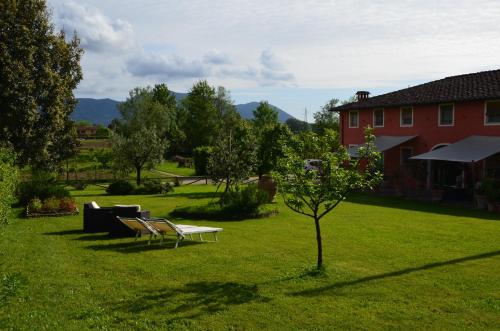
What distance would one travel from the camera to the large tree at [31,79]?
19531 millimetres

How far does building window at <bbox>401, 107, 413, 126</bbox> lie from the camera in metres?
28.3

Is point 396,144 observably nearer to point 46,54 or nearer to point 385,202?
point 385,202

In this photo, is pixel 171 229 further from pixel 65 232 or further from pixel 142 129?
pixel 142 129

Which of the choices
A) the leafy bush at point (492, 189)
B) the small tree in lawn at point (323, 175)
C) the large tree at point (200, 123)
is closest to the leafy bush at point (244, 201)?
the small tree in lawn at point (323, 175)

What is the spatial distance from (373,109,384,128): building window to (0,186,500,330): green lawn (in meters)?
16.8

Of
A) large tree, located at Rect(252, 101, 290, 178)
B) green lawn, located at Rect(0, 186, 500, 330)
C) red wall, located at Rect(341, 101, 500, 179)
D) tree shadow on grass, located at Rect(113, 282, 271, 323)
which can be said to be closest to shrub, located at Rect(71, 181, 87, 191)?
large tree, located at Rect(252, 101, 290, 178)

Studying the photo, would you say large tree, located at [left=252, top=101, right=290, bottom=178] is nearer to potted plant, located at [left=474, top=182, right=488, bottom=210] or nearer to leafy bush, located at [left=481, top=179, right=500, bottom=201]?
potted plant, located at [left=474, top=182, right=488, bottom=210]

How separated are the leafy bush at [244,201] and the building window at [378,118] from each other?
15.7 m

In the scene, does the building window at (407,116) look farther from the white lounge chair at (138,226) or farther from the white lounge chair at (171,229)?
the white lounge chair at (138,226)

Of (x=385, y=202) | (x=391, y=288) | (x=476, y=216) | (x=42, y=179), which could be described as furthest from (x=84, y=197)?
(x=391, y=288)

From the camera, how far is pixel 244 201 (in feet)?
55.7

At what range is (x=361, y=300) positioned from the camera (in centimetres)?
752

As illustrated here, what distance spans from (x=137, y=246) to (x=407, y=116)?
69.2ft

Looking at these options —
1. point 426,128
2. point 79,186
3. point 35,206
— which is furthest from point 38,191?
point 426,128
